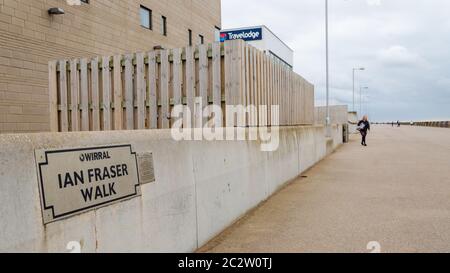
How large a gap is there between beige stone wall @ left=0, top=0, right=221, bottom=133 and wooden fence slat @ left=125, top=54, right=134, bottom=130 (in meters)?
4.24

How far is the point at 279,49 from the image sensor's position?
2213 inches

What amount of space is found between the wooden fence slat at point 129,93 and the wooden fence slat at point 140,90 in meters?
0.16

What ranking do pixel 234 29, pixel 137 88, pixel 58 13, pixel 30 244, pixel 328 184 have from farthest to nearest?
pixel 234 29
pixel 58 13
pixel 328 184
pixel 137 88
pixel 30 244

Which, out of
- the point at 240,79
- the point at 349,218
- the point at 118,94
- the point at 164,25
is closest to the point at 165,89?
the point at 118,94

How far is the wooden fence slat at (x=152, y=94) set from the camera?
23.4ft

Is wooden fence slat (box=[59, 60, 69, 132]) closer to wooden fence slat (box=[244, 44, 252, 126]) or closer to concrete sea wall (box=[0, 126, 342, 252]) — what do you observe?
wooden fence slat (box=[244, 44, 252, 126])

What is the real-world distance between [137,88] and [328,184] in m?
4.80

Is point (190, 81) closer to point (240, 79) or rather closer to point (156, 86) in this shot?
point (156, 86)

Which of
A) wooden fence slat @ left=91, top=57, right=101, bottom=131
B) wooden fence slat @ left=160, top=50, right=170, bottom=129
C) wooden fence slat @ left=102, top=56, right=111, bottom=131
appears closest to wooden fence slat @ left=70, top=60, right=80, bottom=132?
wooden fence slat @ left=91, top=57, right=101, bottom=131

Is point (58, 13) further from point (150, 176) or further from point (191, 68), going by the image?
point (150, 176)

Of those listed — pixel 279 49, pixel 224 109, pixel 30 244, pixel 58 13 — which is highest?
pixel 279 49

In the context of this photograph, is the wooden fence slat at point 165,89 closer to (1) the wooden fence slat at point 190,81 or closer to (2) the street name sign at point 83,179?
(1) the wooden fence slat at point 190,81

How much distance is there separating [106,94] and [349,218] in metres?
5.17
